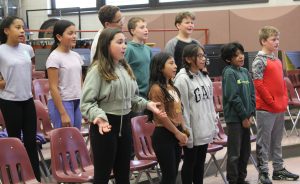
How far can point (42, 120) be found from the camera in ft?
16.1

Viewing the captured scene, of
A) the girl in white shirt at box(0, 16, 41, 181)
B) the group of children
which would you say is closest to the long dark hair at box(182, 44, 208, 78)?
the group of children

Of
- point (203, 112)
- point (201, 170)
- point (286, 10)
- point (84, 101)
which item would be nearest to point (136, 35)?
point (203, 112)

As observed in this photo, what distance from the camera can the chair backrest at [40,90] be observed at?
5805 millimetres

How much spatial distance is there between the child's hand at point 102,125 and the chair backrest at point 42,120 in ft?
6.68

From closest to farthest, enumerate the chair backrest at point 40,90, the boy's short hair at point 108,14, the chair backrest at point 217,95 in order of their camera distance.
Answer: the boy's short hair at point 108,14 < the chair backrest at point 40,90 < the chair backrest at point 217,95

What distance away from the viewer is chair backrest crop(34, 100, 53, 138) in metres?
4.86

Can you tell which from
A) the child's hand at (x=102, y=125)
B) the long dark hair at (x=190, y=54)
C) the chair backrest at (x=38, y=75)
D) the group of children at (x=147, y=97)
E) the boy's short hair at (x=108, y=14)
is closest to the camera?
the child's hand at (x=102, y=125)

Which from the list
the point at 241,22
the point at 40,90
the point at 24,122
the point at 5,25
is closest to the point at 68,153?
the point at 24,122

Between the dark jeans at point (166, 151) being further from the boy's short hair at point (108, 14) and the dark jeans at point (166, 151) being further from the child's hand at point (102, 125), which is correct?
the boy's short hair at point (108, 14)

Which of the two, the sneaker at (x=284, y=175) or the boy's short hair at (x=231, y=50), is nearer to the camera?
the boy's short hair at (x=231, y=50)

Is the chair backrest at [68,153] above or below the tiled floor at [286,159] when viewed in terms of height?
above

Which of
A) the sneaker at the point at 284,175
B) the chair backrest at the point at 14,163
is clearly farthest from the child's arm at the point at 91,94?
the sneaker at the point at 284,175

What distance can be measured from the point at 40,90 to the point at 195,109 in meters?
2.41

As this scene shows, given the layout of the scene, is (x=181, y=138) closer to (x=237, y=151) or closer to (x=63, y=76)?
(x=237, y=151)
